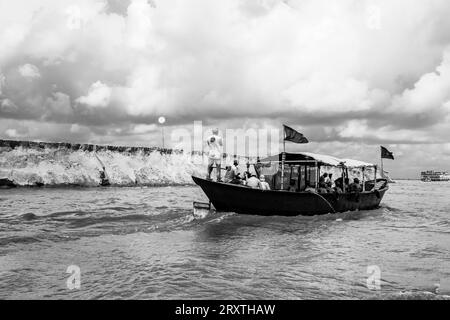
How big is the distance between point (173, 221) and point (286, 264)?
29.1 feet

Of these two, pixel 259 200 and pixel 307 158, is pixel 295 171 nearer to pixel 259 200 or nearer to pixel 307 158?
pixel 307 158

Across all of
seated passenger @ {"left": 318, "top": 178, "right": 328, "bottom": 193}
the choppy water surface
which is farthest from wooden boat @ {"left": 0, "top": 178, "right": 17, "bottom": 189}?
seated passenger @ {"left": 318, "top": 178, "right": 328, "bottom": 193}

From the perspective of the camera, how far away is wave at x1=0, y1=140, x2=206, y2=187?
165 feet

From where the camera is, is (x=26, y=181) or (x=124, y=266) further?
(x=26, y=181)

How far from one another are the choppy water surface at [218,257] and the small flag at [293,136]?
3.74 m

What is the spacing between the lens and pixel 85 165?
57844mm

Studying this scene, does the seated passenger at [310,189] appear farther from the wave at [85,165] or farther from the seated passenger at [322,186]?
the wave at [85,165]

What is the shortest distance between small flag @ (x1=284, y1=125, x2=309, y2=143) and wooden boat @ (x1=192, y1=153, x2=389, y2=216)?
3.13 feet

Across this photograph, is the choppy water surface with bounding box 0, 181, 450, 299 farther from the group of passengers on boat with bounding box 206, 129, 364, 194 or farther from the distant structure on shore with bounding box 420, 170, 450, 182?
the distant structure on shore with bounding box 420, 170, 450, 182
